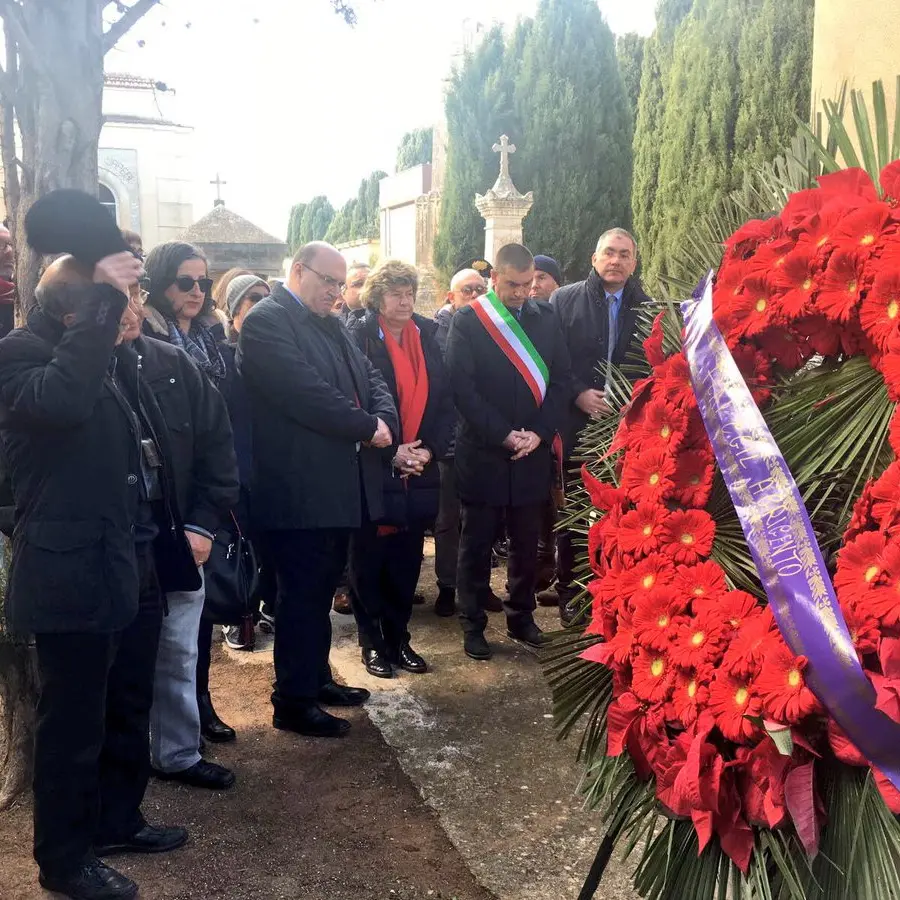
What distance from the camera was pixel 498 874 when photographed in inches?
108

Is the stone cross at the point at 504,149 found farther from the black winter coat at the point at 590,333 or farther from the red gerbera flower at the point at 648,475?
the red gerbera flower at the point at 648,475

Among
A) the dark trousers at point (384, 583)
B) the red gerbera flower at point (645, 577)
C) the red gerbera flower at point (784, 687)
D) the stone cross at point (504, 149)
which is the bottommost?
the dark trousers at point (384, 583)

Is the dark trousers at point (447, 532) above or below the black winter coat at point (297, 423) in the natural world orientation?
below

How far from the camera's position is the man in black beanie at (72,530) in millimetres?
2408

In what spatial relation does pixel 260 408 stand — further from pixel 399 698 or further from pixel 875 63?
pixel 875 63

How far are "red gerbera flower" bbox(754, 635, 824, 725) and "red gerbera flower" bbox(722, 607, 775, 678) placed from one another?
0.02 m

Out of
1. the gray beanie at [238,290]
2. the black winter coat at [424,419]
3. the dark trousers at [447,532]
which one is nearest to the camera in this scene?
the black winter coat at [424,419]

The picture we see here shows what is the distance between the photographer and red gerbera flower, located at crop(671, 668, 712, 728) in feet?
5.92

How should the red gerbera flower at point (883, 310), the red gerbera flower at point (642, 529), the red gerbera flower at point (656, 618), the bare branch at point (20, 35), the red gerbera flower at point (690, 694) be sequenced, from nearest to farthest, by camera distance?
the red gerbera flower at point (883, 310) → the red gerbera flower at point (690, 694) → the red gerbera flower at point (656, 618) → the red gerbera flower at point (642, 529) → the bare branch at point (20, 35)

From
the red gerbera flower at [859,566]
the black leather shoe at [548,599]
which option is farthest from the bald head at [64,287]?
the black leather shoe at [548,599]

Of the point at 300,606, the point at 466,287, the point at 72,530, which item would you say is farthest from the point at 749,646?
the point at 466,287

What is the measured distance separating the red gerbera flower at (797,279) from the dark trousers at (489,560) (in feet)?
9.48

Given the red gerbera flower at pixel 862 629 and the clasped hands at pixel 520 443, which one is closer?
the red gerbera flower at pixel 862 629

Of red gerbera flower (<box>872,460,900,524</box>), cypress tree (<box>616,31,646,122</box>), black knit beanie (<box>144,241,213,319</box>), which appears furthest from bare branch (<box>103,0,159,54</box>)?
cypress tree (<box>616,31,646,122</box>)
